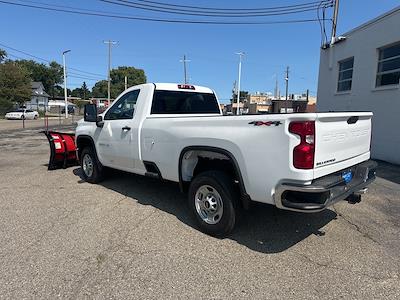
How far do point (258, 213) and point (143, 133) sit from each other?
7.14 ft

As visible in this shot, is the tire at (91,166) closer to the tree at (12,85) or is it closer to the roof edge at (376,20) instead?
the roof edge at (376,20)

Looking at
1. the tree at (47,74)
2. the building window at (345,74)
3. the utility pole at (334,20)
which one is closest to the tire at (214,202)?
the building window at (345,74)

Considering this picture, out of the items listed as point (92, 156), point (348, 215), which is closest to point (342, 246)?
point (348, 215)

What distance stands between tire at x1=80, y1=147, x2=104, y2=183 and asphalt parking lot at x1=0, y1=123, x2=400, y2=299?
2.63 ft

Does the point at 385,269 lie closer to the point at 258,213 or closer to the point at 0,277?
the point at 258,213

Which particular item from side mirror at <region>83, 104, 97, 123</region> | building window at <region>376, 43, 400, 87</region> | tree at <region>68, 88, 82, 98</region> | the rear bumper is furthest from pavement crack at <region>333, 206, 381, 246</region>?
tree at <region>68, 88, 82, 98</region>

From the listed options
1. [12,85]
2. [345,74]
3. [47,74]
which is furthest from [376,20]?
[47,74]

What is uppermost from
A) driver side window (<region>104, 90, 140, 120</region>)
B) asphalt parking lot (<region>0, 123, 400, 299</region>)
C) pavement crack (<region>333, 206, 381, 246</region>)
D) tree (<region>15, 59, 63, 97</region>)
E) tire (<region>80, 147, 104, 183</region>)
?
tree (<region>15, 59, 63, 97</region>)

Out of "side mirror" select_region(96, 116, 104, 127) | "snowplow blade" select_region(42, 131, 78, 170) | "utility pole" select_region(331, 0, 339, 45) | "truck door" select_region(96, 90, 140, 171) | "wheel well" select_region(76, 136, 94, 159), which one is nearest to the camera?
"truck door" select_region(96, 90, 140, 171)

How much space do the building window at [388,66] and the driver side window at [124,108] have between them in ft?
27.7

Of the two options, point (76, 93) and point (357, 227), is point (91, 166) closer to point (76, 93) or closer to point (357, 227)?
point (357, 227)

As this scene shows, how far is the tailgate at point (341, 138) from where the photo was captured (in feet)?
11.4

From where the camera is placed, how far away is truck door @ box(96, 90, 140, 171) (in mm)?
5543

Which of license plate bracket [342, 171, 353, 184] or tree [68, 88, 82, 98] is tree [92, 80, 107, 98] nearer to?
tree [68, 88, 82, 98]
